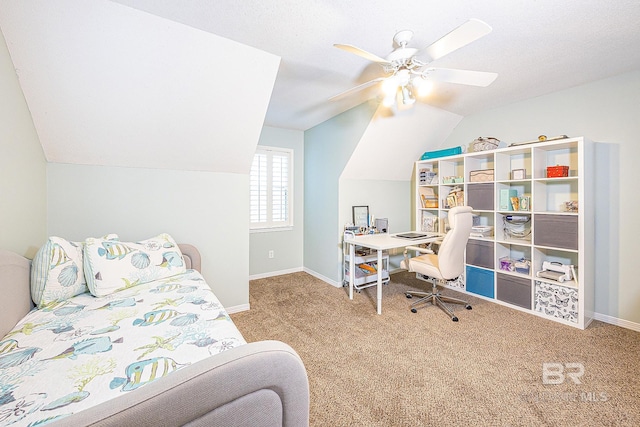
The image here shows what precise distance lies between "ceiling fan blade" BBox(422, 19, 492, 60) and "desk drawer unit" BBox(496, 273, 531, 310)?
8.48 ft

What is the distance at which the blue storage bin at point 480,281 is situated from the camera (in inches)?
123

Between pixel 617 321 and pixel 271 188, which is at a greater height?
pixel 271 188

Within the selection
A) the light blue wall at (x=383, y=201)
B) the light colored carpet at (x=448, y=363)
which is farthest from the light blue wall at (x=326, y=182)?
the light colored carpet at (x=448, y=363)

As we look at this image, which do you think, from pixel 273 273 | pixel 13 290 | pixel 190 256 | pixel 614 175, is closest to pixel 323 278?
pixel 273 273

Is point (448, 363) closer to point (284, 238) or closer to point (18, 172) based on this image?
point (284, 238)

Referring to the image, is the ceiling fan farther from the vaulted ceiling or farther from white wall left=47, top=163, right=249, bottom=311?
white wall left=47, top=163, right=249, bottom=311

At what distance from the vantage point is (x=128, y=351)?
1112 mm

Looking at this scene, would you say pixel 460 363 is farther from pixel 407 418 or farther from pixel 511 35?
pixel 511 35

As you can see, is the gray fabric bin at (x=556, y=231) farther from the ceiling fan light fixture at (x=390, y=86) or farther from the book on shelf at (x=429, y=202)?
the ceiling fan light fixture at (x=390, y=86)

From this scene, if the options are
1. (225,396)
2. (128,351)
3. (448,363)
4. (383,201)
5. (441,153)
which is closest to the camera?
(225,396)

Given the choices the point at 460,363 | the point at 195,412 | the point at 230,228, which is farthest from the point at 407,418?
the point at 230,228

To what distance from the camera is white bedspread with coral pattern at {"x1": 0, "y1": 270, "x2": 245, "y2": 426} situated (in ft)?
2.83

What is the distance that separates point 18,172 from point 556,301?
15.1 feet

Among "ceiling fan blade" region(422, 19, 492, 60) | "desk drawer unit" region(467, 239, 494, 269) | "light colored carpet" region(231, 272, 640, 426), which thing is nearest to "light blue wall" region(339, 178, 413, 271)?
"desk drawer unit" region(467, 239, 494, 269)
